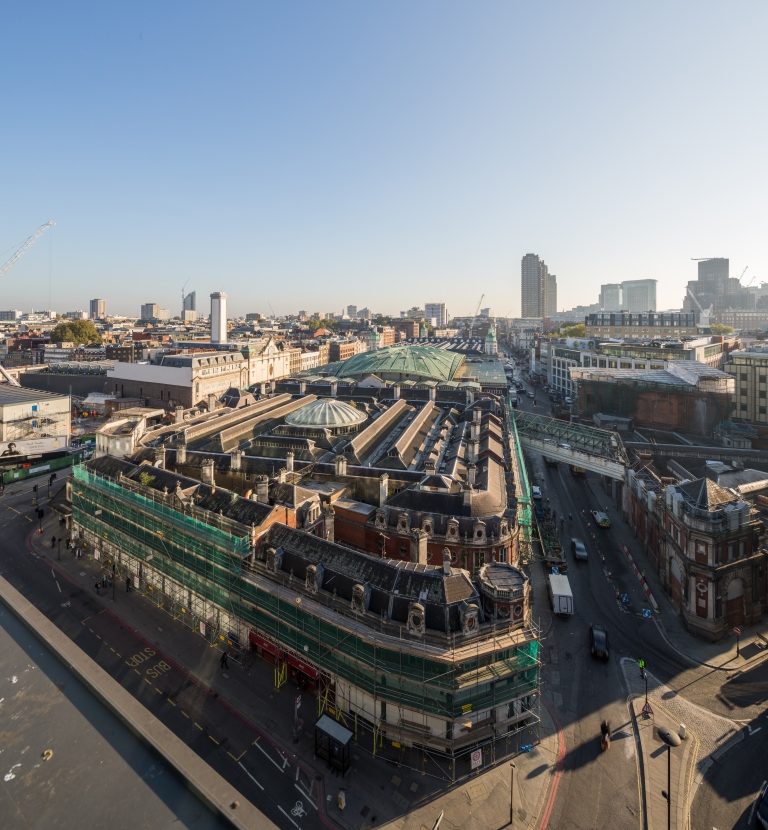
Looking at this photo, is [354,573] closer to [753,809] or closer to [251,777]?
[251,777]

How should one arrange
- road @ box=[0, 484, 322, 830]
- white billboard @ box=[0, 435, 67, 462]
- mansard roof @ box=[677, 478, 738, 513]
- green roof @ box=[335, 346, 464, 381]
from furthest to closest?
green roof @ box=[335, 346, 464, 381] → white billboard @ box=[0, 435, 67, 462] → mansard roof @ box=[677, 478, 738, 513] → road @ box=[0, 484, 322, 830]

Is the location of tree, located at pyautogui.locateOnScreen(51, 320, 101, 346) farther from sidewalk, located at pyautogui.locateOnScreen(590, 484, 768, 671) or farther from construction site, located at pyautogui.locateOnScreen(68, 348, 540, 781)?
sidewalk, located at pyautogui.locateOnScreen(590, 484, 768, 671)

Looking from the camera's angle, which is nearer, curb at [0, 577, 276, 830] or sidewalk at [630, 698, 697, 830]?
curb at [0, 577, 276, 830]

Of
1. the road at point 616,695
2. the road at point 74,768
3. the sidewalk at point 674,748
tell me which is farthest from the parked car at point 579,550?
the road at point 74,768

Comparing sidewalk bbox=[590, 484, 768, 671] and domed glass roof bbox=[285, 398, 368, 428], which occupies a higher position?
domed glass roof bbox=[285, 398, 368, 428]

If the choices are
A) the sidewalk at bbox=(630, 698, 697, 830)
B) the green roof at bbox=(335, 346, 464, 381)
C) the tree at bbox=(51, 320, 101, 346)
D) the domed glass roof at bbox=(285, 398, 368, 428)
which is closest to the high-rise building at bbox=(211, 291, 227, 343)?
the tree at bbox=(51, 320, 101, 346)

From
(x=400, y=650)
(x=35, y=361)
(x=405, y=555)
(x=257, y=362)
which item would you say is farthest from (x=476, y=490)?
(x=35, y=361)

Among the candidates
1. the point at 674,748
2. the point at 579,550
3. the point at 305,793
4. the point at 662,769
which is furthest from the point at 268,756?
the point at 579,550
